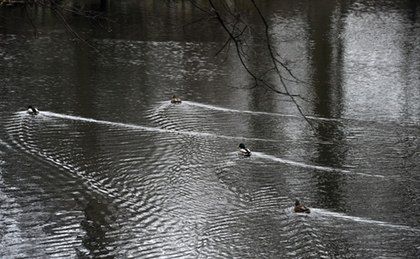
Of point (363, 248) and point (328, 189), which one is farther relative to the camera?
point (328, 189)

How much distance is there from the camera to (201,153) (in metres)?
15.8

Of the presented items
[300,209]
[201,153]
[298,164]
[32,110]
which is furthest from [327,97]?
[300,209]

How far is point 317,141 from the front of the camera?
16.7m

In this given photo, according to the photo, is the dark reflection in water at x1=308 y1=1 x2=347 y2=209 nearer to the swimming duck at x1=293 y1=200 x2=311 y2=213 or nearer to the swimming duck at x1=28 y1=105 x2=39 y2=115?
the swimming duck at x1=293 y1=200 x2=311 y2=213

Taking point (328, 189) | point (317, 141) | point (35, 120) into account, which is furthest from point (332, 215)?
point (35, 120)

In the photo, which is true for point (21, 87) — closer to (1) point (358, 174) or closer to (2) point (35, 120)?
(2) point (35, 120)

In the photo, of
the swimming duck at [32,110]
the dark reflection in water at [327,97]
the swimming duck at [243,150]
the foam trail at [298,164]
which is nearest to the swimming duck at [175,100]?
the swimming duck at [32,110]

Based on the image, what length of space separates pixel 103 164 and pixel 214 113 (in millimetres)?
4747

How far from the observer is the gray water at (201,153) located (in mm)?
11555

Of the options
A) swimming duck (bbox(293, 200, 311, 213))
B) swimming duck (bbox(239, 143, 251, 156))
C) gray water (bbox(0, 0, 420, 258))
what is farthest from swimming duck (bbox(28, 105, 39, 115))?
swimming duck (bbox(293, 200, 311, 213))

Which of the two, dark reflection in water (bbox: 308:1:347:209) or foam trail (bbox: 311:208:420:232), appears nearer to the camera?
foam trail (bbox: 311:208:420:232)

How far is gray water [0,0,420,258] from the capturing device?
1155cm

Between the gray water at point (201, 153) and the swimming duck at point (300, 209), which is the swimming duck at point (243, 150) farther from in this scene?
the swimming duck at point (300, 209)

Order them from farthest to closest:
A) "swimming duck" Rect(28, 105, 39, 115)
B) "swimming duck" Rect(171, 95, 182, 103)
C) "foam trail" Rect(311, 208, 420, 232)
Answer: "swimming duck" Rect(171, 95, 182, 103), "swimming duck" Rect(28, 105, 39, 115), "foam trail" Rect(311, 208, 420, 232)
